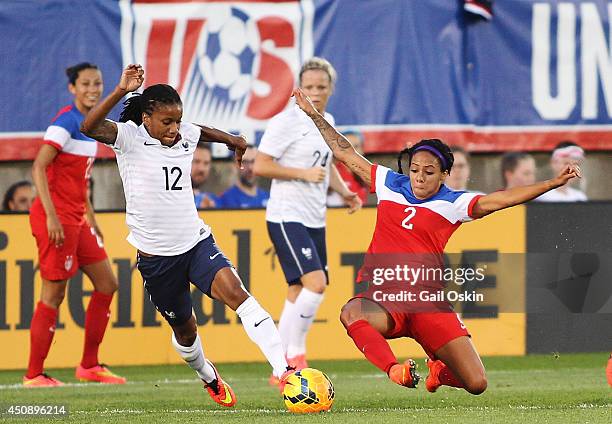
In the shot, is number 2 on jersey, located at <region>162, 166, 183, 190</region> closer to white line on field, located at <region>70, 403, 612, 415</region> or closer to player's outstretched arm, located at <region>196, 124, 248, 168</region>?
player's outstretched arm, located at <region>196, 124, 248, 168</region>

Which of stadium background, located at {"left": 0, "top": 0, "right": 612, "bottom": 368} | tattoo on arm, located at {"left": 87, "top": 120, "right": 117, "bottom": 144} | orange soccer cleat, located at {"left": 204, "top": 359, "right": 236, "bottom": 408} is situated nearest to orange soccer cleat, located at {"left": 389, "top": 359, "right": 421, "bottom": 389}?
orange soccer cleat, located at {"left": 204, "top": 359, "right": 236, "bottom": 408}

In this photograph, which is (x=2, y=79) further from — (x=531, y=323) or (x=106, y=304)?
(x=531, y=323)

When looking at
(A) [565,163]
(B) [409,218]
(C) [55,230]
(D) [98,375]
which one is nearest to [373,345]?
(B) [409,218]

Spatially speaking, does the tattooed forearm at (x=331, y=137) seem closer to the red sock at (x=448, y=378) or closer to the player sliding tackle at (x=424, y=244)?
the player sliding tackle at (x=424, y=244)

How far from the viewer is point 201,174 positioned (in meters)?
14.4

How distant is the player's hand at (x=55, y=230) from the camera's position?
10.7 m

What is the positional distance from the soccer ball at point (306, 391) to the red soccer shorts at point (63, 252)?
3364 millimetres

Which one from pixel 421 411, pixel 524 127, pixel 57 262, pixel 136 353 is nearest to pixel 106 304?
pixel 57 262

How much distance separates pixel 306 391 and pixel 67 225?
11.7 feet

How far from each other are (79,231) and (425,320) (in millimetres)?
3898

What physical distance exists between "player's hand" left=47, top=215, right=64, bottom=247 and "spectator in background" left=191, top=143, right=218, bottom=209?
3.53 meters

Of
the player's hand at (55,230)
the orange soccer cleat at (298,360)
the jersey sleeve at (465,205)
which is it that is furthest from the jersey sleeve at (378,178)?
the player's hand at (55,230)

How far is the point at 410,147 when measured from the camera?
8.60m

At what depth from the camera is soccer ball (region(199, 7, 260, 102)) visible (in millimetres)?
15539
